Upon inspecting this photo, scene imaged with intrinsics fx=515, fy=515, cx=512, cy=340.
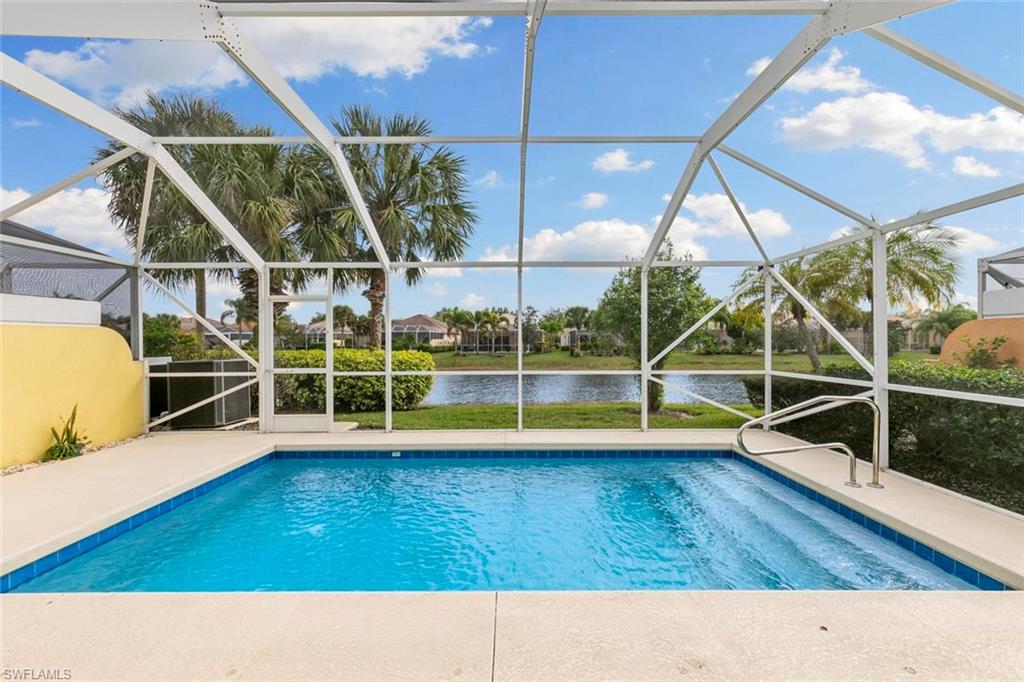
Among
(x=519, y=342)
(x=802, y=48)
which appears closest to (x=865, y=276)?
(x=802, y=48)

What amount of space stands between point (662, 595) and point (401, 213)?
716 centimetres

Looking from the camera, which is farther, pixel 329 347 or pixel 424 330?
pixel 424 330

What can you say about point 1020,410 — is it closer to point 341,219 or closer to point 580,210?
point 580,210

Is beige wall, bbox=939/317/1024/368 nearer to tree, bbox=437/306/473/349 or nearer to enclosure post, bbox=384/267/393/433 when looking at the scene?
tree, bbox=437/306/473/349

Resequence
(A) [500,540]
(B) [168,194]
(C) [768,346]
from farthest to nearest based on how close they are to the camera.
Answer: (B) [168,194] < (C) [768,346] < (A) [500,540]

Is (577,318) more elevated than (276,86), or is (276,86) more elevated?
(276,86)

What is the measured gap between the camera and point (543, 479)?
546cm

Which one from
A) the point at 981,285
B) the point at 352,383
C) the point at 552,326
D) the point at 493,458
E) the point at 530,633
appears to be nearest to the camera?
the point at 530,633

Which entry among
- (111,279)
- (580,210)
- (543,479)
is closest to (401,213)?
(580,210)

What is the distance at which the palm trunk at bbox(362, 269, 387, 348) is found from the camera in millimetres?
8969

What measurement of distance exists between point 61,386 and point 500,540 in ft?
17.1

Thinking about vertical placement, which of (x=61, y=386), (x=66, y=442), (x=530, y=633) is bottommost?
(x=530, y=633)

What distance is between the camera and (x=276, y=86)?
162 inches

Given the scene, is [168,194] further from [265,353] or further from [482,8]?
[482,8]
